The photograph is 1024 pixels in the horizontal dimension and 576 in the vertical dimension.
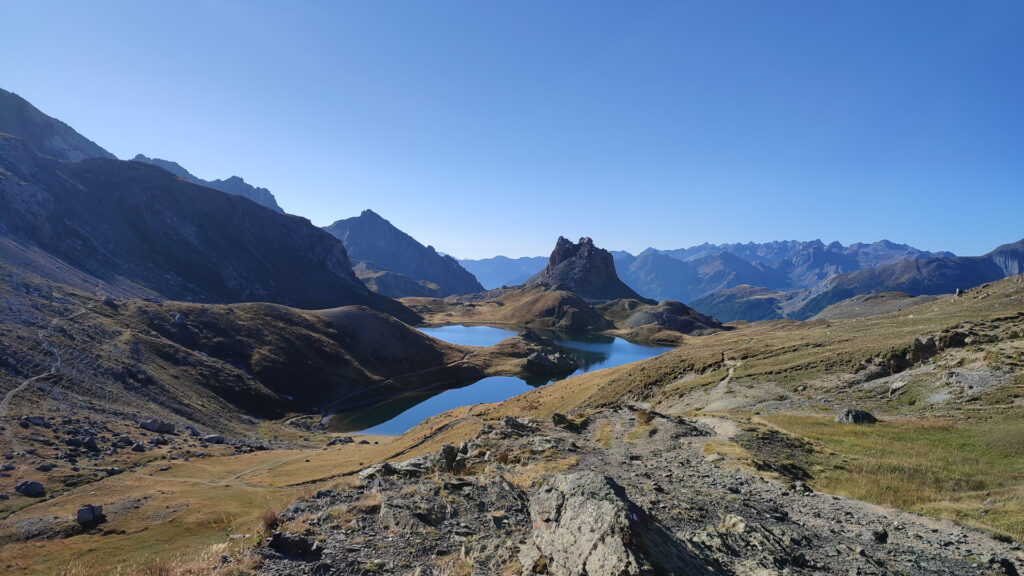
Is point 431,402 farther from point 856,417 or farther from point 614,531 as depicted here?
point 614,531

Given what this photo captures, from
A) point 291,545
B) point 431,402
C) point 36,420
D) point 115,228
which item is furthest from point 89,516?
point 115,228

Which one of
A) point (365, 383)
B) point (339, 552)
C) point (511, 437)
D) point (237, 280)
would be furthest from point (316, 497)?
point (237, 280)

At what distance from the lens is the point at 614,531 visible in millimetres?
8312

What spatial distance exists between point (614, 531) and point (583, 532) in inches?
36.1

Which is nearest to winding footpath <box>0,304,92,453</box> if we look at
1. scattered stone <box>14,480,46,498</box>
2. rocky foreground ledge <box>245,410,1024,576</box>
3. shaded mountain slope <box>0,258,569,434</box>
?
shaded mountain slope <box>0,258,569,434</box>

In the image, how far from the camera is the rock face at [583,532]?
778cm

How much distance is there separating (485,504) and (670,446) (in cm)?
1343

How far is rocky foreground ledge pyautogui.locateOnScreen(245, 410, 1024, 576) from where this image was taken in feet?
28.9

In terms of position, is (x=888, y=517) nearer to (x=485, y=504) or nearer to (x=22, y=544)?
(x=485, y=504)

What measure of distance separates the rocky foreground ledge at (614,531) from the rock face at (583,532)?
32mm

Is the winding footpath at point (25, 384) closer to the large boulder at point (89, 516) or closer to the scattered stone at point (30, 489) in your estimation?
the scattered stone at point (30, 489)

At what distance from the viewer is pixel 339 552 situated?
11148mm

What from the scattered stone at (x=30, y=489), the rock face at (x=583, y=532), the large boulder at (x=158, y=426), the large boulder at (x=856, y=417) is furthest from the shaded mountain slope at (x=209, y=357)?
Result: the large boulder at (x=856, y=417)

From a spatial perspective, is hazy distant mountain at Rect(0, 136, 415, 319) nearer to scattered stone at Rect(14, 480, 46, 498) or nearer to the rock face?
scattered stone at Rect(14, 480, 46, 498)
